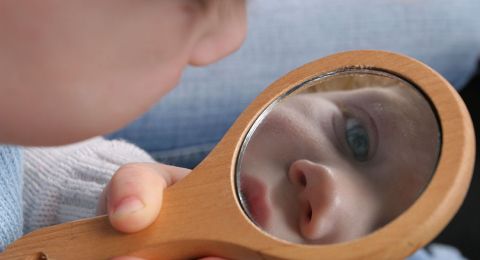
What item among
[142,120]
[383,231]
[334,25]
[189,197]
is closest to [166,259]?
[189,197]

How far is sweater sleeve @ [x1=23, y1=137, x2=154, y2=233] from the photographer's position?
0.64m

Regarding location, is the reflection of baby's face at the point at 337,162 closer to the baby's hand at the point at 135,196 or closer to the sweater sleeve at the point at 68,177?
the baby's hand at the point at 135,196

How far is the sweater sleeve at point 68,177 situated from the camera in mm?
635

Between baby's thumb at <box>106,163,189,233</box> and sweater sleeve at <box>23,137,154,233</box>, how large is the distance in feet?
0.50

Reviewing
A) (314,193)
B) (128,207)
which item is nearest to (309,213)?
(314,193)

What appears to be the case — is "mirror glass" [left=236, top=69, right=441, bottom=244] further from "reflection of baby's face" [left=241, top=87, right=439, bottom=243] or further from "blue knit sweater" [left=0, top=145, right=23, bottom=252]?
"blue knit sweater" [left=0, top=145, right=23, bottom=252]

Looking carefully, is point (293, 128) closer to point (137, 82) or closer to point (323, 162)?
point (323, 162)

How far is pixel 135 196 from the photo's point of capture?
436mm

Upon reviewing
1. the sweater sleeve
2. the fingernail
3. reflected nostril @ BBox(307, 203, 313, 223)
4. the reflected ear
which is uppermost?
the sweater sleeve

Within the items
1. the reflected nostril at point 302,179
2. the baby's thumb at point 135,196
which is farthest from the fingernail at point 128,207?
the reflected nostril at point 302,179

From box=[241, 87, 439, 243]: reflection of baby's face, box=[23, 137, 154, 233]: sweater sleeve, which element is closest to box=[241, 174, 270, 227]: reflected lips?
box=[241, 87, 439, 243]: reflection of baby's face

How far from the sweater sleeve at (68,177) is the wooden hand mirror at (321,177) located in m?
0.19

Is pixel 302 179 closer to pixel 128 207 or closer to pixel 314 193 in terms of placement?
pixel 314 193

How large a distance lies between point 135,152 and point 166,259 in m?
0.26
